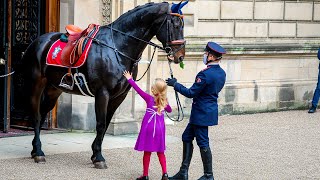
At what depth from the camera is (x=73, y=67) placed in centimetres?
1175

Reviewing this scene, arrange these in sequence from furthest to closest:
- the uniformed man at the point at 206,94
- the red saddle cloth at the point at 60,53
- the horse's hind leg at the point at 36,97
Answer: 1. the horse's hind leg at the point at 36,97
2. the red saddle cloth at the point at 60,53
3. the uniformed man at the point at 206,94

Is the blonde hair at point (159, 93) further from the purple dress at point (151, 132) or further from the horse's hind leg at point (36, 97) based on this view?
the horse's hind leg at point (36, 97)

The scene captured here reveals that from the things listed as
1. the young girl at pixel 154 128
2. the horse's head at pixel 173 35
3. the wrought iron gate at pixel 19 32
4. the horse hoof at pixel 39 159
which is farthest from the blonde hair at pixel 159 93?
the wrought iron gate at pixel 19 32

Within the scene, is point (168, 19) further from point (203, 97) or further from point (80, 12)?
point (80, 12)

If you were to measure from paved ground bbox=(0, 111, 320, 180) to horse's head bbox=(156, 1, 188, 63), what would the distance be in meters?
1.53

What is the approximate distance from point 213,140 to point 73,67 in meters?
3.73

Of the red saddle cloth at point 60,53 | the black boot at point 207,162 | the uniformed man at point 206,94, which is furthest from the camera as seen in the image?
the red saddle cloth at point 60,53

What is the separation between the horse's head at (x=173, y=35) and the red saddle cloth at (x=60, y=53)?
945mm

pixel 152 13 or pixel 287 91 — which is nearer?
pixel 152 13

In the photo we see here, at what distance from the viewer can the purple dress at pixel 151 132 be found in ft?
34.6

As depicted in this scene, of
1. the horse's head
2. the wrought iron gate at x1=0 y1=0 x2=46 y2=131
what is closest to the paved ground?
the wrought iron gate at x1=0 y1=0 x2=46 y2=131

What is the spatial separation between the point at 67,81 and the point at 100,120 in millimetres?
763

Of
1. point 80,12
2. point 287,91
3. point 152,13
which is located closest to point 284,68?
point 287,91

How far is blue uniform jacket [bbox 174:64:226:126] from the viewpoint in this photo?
10.5m
